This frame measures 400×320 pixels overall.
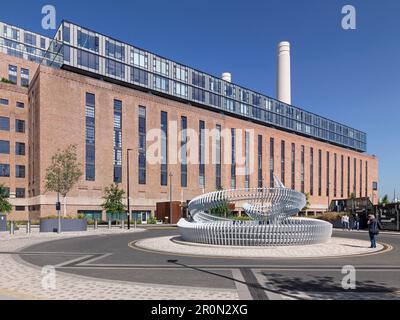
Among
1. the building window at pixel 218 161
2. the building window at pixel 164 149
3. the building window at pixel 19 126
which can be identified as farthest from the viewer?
the building window at pixel 218 161

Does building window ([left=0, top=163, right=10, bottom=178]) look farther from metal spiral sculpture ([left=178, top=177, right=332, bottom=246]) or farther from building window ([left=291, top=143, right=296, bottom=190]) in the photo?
building window ([left=291, top=143, right=296, bottom=190])

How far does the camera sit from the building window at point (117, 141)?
54.0 meters

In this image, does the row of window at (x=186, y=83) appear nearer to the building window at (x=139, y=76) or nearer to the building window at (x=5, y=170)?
the building window at (x=139, y=76)

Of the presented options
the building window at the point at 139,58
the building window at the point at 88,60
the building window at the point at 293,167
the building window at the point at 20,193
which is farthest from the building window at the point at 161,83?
the building window at the point at 293,167

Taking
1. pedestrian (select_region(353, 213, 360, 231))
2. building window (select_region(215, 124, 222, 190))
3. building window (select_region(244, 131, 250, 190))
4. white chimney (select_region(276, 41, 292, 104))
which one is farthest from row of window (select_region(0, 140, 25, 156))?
white chimney (select_region(276, 41, 292, 104))

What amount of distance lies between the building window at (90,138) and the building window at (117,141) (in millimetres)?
3688

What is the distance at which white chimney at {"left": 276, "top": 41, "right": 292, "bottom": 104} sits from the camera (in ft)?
298

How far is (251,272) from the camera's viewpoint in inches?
413

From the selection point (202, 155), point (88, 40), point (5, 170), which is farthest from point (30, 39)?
point (202, 155)

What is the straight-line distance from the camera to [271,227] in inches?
648

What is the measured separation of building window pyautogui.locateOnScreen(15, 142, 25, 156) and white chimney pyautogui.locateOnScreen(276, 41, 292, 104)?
2515 inches

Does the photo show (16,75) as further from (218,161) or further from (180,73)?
(218,161)

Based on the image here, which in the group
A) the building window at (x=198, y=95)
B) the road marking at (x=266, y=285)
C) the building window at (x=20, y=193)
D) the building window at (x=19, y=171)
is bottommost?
the building window at (x=20, y=193)
